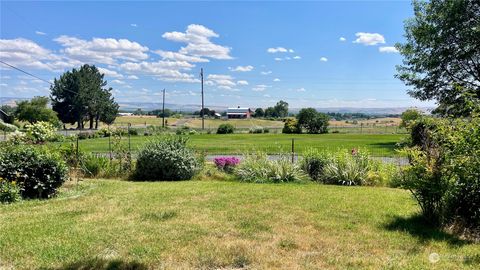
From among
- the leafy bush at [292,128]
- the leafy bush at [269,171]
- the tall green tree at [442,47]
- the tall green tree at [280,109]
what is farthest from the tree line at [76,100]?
the tall green tree at [280,109]

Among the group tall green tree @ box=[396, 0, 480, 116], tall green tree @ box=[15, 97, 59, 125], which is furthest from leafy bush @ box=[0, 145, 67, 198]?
tall green tree @ box=[15, 97, 59, 125]

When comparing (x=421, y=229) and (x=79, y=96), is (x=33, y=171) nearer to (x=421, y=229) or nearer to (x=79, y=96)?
(x=421, y=229)

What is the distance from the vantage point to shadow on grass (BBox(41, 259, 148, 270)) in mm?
4332

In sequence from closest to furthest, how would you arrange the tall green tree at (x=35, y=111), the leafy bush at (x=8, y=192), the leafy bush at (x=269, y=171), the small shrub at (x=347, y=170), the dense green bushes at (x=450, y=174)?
the dense green bushes at (x=450, y=174)
the leafy bush at (x=8, y=192)
the small shrub at (x=347, y=170)
the leafy bush at (x=269, y=171)
the tall green tree at (x=35, y=111)

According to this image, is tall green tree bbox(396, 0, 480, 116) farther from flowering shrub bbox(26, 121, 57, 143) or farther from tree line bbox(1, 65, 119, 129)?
tree line bbox(1, 65, 119, 129)

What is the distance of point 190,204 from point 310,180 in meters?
4.93

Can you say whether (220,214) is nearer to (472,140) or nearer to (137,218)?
(137,218)

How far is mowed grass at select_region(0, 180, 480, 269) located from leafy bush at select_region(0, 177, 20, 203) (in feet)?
1.44

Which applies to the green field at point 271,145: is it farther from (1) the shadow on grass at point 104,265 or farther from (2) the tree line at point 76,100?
(2) the tree line at point 76,100

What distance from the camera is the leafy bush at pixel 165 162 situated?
453 inches

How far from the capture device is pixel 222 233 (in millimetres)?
5547

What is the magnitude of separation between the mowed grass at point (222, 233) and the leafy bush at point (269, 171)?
2684 millimetres

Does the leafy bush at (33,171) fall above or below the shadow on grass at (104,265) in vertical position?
above

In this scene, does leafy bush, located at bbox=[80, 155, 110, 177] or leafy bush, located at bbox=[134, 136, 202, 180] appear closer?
leafy bush, located at bbox=[134, 136, 202, 180]
